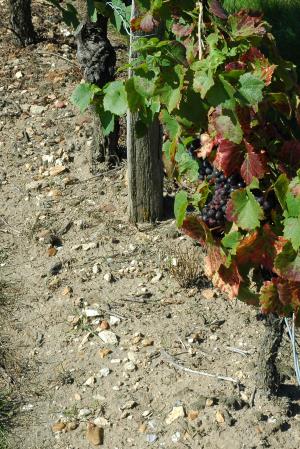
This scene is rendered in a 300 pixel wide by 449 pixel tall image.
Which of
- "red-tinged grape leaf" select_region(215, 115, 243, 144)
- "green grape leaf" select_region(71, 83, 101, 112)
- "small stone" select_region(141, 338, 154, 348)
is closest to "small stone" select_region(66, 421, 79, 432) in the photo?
"small stone" select_region(141, 338, 154, 348)

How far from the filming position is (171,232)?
456cm

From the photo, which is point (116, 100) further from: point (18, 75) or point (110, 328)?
point (18, 75)

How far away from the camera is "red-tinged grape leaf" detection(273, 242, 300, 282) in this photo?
8.18 feet

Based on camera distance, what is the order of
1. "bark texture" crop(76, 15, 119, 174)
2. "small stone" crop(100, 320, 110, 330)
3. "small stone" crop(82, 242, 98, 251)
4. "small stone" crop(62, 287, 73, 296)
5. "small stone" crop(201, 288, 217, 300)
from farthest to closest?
1. "bark texture" crop(76, 15, 119, 174)
2. "small stone" crop(82, 242, 98, 251)
3. "small stone" crop(62, 287, 73, 296)
4. "small stone" crop(201, 288, 217, 300)
5. "small stone" crop(100, 320, 110, 330)

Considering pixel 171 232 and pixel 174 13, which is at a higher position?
pixel 174 13

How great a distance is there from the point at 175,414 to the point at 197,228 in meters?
1.15

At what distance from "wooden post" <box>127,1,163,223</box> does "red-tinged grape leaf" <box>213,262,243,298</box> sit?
175 cm

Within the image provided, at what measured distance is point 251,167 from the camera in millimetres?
2439

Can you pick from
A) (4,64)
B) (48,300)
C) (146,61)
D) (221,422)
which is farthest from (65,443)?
(4,64)

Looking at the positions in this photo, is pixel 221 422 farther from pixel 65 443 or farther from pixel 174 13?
pixel 174 13

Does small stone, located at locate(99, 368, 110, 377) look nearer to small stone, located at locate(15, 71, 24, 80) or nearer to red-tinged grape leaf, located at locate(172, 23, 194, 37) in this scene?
red-tinged grape leaf, located at locate(172, 23, 194, 37)

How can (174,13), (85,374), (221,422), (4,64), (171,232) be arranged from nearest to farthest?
(174,13)
(221,422)
(85,374)
(171,232)
(4,64)

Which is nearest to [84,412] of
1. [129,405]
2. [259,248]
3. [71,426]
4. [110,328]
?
[71,426]

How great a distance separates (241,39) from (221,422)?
1.69 meters
